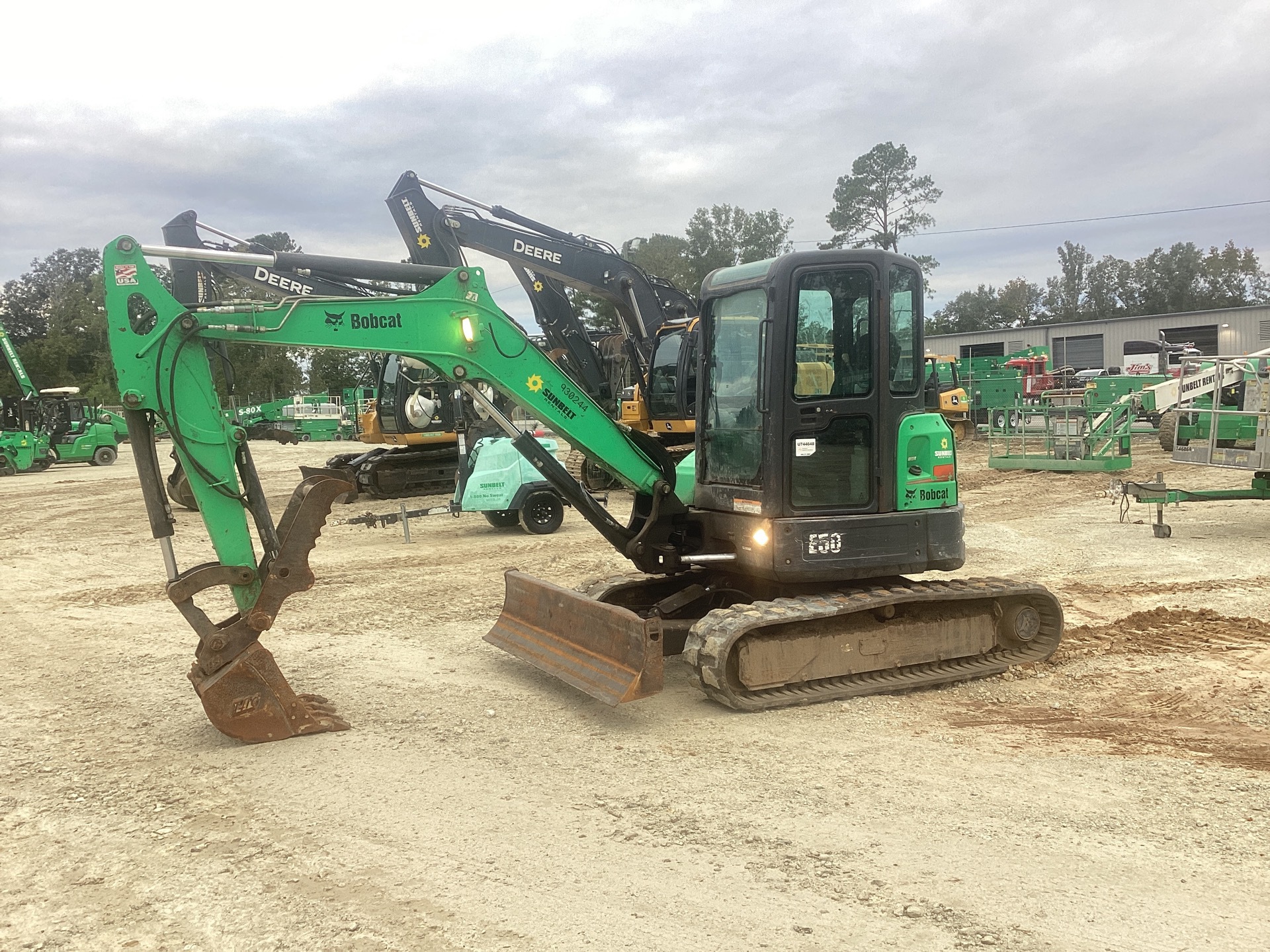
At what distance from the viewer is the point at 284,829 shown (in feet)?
13.9

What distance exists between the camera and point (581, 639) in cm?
615

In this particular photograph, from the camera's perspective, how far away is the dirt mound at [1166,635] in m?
6.86

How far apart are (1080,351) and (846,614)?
53.6m

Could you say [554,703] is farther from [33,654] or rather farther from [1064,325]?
[1064,325]

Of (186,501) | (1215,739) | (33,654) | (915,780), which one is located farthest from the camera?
(33,654)

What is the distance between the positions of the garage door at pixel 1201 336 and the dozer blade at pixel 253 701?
50.7 metres

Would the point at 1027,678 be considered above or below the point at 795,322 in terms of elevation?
below

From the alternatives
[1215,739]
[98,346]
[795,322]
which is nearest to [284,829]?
[795,322]

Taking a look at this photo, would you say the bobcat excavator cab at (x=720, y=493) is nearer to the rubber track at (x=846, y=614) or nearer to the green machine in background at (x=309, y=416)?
the rubber track at (x=846, y=614)

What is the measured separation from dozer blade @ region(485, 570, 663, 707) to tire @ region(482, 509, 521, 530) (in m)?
6.19

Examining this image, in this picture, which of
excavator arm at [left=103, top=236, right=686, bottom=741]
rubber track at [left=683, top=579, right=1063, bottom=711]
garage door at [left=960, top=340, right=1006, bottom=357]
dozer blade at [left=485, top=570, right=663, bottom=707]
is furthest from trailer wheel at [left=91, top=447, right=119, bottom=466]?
garage door at [left=960, top=340, right=1006, bottom=357]

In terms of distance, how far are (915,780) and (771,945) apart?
1630 mm

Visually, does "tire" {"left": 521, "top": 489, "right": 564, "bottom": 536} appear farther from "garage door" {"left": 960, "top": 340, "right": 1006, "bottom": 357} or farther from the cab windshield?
"garage door" {"left": 960, "top": 340, "right": 1006, "bottom": 357}

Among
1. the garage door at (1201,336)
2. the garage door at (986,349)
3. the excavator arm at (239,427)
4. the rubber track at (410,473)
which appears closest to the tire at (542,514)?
the rubber track at (410,473)
